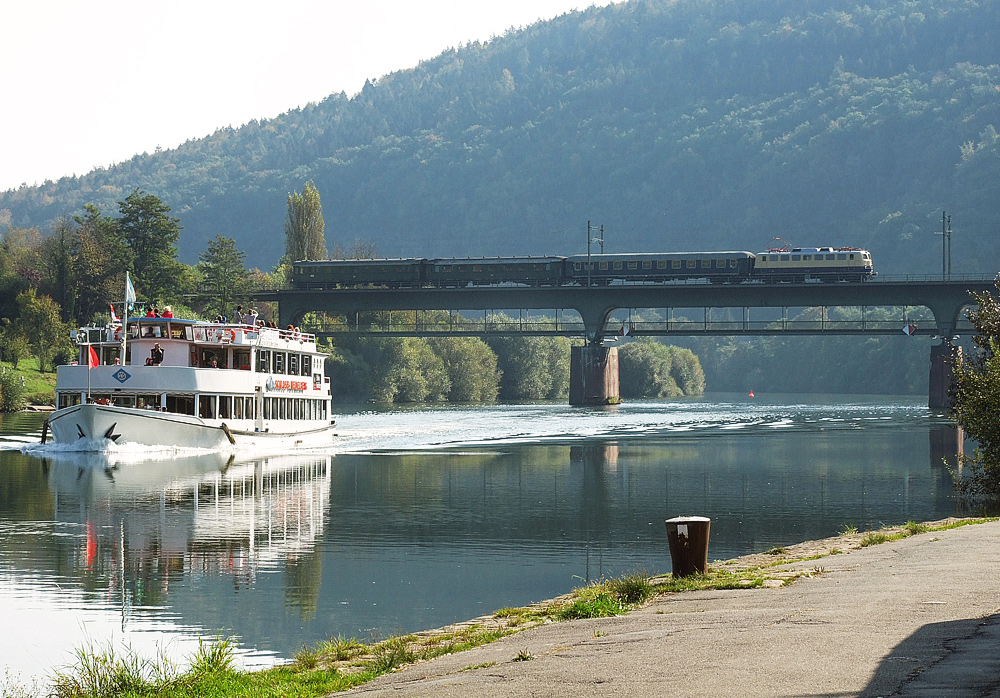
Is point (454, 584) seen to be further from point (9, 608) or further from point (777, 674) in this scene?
point (777, 674)

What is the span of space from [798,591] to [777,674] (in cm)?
703

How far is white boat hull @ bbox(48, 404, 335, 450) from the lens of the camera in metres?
58.2

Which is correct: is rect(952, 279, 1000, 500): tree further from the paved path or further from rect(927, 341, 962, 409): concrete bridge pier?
rect(927, 341, 962, 409): concrete bridge pier

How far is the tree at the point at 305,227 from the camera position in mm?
164000

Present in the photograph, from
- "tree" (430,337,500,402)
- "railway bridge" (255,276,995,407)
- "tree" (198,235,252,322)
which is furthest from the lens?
"tree" (198,235,252,322)

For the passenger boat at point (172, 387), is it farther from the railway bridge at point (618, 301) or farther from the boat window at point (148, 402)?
the railway bridge at point (618, 301)

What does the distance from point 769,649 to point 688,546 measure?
25.1 ft

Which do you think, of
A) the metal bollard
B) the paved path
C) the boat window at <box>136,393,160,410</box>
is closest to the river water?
the boat window at <box>136,393,160,410</box>

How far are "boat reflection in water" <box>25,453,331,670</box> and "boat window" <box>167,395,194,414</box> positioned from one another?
6030 mm

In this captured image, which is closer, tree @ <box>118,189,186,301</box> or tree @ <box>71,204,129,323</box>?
tree @ <box>71,204,129,323</box>

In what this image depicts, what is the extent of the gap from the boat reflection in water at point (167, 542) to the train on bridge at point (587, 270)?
3396 inches

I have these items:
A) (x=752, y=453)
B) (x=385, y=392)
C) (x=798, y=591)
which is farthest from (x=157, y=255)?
(x=798, y=591)

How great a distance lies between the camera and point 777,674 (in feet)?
37.8

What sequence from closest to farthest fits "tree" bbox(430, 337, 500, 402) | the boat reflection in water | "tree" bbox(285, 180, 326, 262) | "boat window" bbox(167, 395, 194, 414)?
the boat reflection in water
"boat window" bbox(167, 395, 194, 414)
"tree" bbox(430, 337, 500, 402)
"tree" bbox(285, 180, 326, 262)
